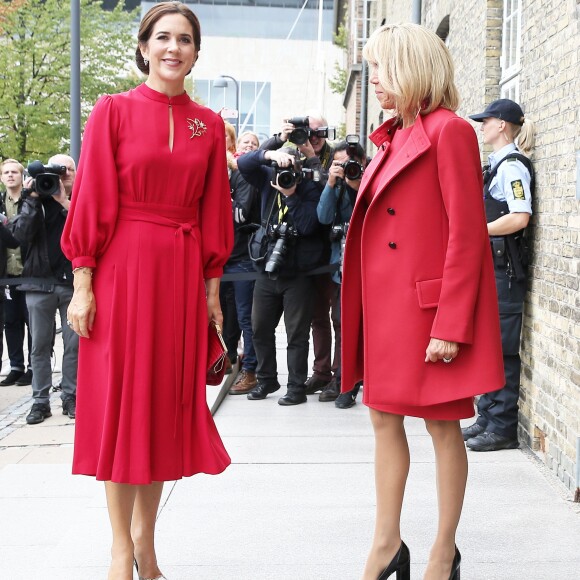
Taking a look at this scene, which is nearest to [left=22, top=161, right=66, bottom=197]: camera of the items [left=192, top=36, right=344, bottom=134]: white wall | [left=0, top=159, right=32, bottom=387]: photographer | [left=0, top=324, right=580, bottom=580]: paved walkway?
[left=0, top=159, right=32, bottom=387]: photographer

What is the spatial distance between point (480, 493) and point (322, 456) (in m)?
1.23

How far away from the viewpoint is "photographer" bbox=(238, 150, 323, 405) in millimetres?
7586

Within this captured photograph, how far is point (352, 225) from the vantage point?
11.9 ft

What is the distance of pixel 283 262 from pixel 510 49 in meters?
2.45

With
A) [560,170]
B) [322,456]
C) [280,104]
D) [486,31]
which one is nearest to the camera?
[560,170]

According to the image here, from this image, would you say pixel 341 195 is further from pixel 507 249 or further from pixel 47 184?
pixel 47 184

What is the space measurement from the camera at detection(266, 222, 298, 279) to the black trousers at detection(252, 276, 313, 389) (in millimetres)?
253

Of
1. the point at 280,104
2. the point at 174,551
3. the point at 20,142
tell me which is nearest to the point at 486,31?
the point at 174,551

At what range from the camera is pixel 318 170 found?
772 centimetres

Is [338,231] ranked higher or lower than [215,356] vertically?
higher

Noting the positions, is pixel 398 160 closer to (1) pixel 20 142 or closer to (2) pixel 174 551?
(2) pixel 174 551

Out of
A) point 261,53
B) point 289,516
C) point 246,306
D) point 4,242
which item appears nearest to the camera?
point 289,516

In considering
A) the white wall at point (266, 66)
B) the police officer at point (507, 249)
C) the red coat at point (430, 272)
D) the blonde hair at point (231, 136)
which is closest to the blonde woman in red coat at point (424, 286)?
the red coat at point (430, 272)

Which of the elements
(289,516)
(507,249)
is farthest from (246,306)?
(289,516)
